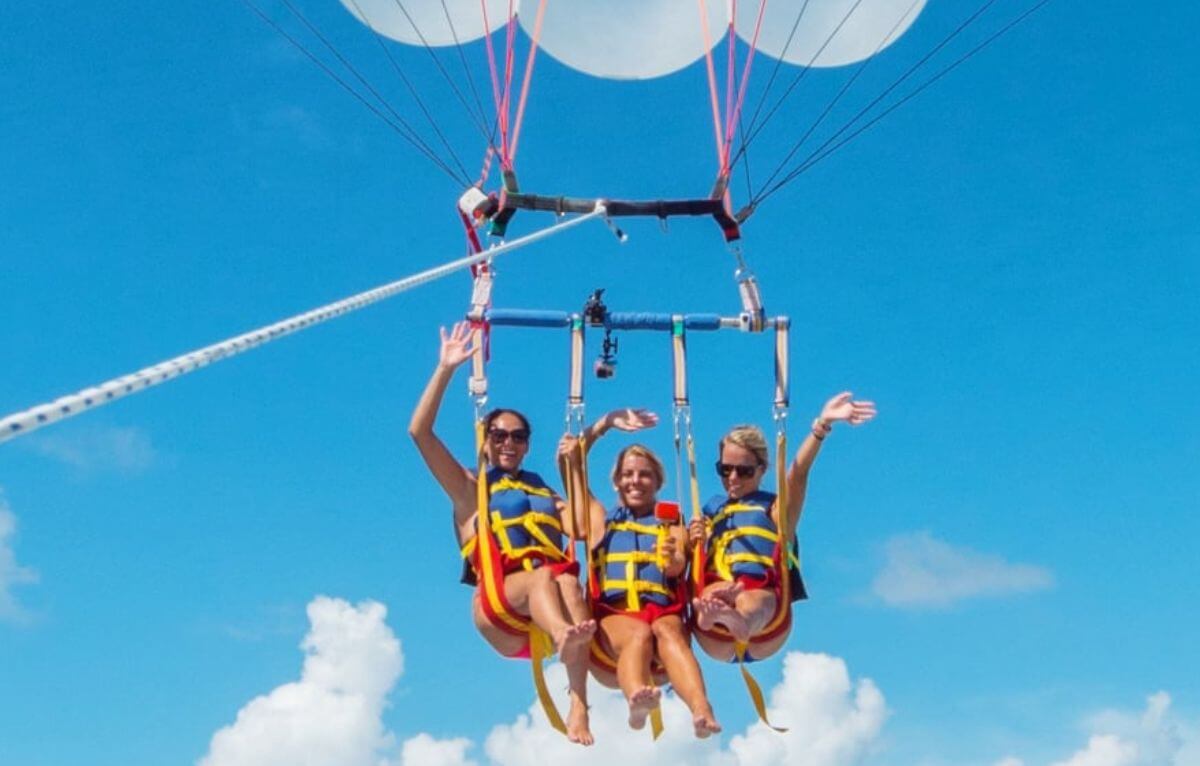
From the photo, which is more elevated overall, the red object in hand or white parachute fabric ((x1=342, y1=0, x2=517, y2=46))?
white parachute fabric ((x1=342, y1=0, x2=517, y2=46))

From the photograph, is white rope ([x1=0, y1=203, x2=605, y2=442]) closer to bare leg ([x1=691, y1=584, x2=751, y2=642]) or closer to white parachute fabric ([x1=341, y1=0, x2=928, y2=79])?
bare leg ([x1=691, y1=584, x2=751, y2=642])

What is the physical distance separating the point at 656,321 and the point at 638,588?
1.62m

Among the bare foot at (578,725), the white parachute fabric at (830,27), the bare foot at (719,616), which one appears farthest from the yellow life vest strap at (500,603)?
the white parachute fabric at (830,27)

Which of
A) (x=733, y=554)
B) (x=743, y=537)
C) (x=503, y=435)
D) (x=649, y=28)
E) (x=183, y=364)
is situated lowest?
(x=183, y=364)

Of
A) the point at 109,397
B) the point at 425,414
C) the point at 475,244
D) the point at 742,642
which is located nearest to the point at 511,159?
the point at 475,244

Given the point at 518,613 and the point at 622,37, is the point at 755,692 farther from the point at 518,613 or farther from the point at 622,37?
the point at 622,37

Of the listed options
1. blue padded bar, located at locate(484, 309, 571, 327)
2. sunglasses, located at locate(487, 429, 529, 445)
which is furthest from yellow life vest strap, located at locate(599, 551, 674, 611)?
blue padded bar, located at locate(484, 309, 571, 327)

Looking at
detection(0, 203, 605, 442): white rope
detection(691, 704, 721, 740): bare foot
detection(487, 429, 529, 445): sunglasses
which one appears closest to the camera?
detection(0, 203, 605, 442): white rope

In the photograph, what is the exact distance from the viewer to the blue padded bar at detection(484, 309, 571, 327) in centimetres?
777

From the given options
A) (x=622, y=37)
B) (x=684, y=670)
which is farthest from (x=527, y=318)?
(x=622, y=37)

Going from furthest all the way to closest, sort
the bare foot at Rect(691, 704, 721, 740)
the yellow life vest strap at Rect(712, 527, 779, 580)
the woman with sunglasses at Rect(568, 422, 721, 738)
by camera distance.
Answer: the yellow life vest strap at Rect(712, 527, 779, 580)
the woman with sunglasses at Rect(568, 422, 721, 738)
the bare foot at Rect(691, 704, 721, 740)

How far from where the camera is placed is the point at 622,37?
1026cm

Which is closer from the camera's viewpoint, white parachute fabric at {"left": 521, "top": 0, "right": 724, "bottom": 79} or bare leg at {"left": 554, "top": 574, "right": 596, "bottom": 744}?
bare leg at {"left": 554, "top": 574, "right": 596, "bottom": 744}

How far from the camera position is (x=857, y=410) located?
738cm
